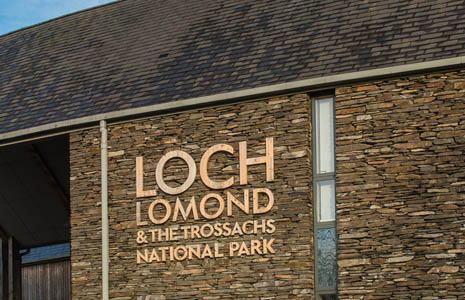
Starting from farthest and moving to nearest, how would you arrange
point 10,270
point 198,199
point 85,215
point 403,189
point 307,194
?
point 10,270, point 85,215, point 198,199, point 307,194, point 403,189

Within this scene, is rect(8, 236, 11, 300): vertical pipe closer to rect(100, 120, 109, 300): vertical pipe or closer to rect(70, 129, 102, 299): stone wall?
rect(70, 129, 102, 299): stone wall

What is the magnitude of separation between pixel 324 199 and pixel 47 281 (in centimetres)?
1074

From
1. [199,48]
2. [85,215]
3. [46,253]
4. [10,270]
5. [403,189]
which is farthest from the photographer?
[46,253]

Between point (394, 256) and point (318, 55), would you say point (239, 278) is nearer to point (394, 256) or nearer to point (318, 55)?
point (394, 256)

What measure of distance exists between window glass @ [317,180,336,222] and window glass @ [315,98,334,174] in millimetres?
258

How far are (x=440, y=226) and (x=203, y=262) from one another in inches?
180

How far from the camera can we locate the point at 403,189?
16.4 metres

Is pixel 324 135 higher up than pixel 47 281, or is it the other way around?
pixel 324 135

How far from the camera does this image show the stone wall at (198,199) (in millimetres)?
17266

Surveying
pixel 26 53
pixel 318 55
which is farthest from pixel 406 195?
pixel 26 53

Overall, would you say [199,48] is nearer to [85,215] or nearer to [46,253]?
[85,215]

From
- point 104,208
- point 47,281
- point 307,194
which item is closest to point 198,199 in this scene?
point 104,208

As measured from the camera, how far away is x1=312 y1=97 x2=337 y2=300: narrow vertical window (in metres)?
17.1

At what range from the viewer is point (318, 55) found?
18.2 m
